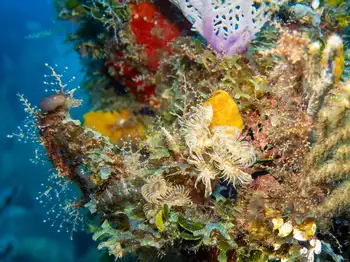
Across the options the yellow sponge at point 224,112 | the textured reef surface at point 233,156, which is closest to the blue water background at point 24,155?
the textured reef surface at point 233,156

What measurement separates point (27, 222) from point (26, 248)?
1.54ft

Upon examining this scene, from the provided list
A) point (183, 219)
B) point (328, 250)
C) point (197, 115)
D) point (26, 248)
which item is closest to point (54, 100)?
point (197, 115)

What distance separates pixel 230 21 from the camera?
260cm

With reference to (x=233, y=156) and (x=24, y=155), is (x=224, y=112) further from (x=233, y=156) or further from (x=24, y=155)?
(x=24, y=155)

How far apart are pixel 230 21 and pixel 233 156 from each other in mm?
1334

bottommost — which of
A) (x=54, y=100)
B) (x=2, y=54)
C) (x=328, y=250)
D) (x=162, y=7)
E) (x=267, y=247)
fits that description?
(x=328, y=250)

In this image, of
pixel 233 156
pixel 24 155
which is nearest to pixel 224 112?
pixel 233 156

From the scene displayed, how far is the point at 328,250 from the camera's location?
6.33 feet

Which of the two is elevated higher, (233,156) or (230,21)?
(230,21)

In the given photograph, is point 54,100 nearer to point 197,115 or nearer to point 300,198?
point 197,115

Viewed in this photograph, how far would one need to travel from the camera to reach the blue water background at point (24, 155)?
5.01 meters

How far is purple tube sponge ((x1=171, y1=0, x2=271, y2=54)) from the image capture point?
2591mm

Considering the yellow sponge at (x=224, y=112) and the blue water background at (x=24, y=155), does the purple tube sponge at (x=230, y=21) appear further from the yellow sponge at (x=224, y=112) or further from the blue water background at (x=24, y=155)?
the blue water background at (x=24, y=155)

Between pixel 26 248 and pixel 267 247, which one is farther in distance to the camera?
pixel 26 248
